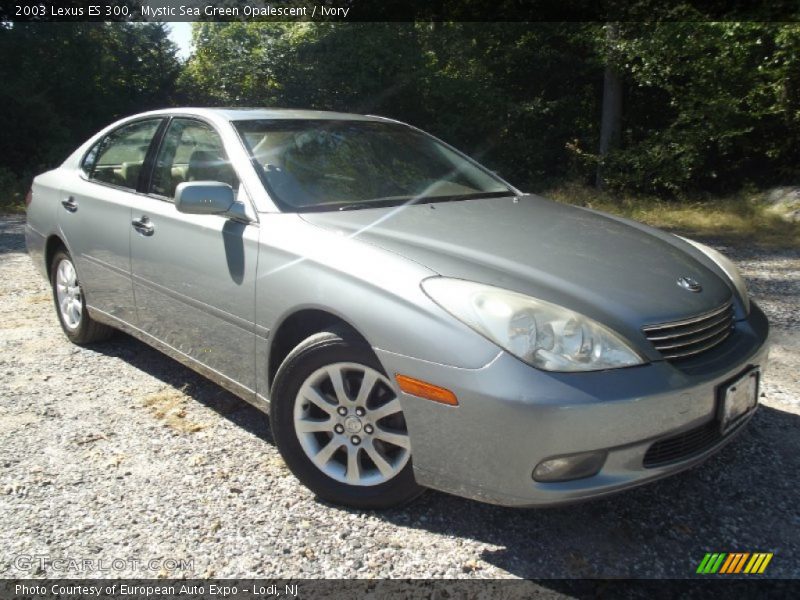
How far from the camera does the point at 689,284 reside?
2682 millimetres

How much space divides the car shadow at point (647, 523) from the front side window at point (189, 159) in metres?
1.80

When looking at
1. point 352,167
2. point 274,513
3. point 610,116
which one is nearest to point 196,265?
point 352,167

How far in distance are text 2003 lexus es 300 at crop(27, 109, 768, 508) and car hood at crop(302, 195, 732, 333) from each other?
0.01 meters

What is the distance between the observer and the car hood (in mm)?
2404

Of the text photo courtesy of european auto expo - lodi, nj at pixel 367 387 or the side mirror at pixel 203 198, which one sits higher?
the side mirror at pixel 203 198

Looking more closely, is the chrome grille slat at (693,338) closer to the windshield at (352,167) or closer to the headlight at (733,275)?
the headlight at (733,275)

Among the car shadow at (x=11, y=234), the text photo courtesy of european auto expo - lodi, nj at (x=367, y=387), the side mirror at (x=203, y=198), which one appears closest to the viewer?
the text photo courtesy of european auto expo - lodi, nj at (x=367, y=387)

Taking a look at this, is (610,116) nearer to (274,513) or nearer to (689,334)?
(689,334)

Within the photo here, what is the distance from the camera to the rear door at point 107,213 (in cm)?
378

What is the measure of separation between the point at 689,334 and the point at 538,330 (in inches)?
24.8

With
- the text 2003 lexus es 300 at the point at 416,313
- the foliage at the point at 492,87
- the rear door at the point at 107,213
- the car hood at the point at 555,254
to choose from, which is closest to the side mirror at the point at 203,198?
the text 2003 lexus es 300 at the point at 416,313

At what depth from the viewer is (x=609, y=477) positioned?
2232mm

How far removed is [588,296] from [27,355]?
364 cm

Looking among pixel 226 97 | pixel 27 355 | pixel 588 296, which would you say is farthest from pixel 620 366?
pixel 226 97
